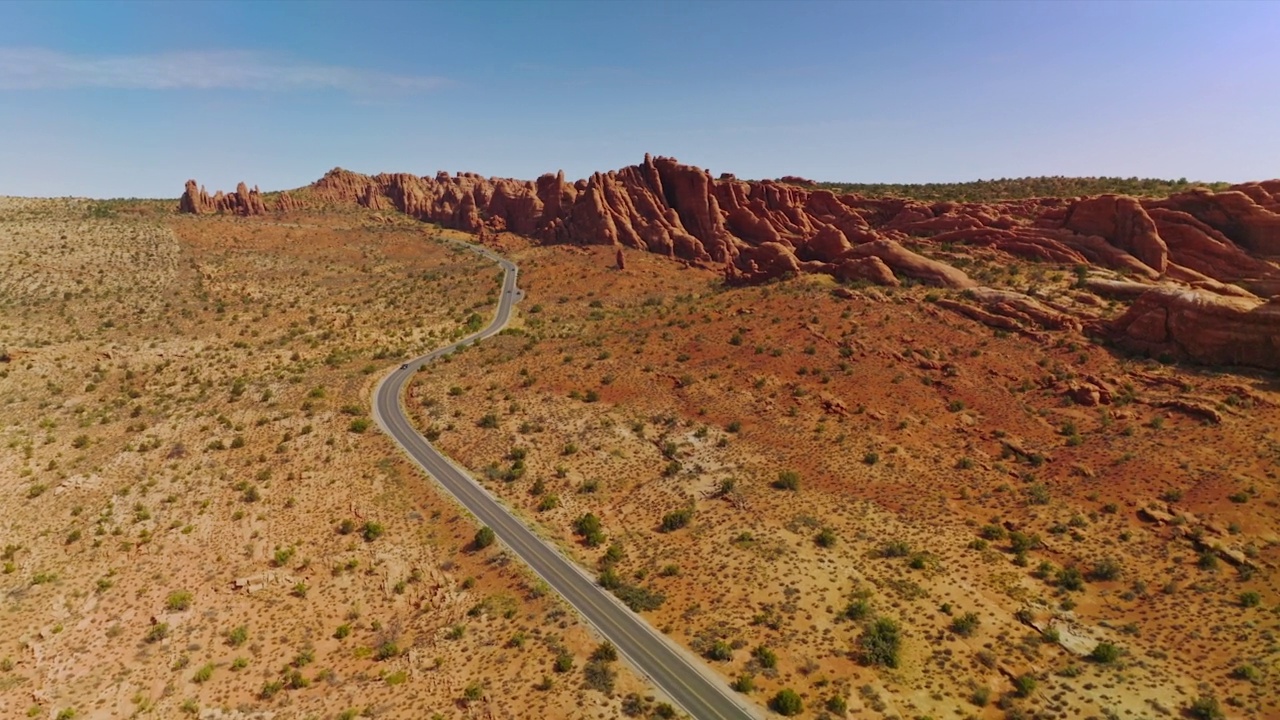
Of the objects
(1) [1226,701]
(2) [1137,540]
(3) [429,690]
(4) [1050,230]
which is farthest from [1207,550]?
(4) [1050,230]

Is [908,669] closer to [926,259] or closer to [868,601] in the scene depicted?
[868,601]

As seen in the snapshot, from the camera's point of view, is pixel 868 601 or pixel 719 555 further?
pixel 719 555

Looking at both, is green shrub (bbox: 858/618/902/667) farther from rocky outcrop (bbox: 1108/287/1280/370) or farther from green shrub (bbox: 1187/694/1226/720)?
rocky outcrop (bbox: 1108/287/1280/370)

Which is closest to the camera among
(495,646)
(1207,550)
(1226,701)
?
(1226,701)

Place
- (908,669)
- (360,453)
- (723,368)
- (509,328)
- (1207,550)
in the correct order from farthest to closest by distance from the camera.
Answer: (509,328), (723,368), (360,453), (1207,550), (908,669)

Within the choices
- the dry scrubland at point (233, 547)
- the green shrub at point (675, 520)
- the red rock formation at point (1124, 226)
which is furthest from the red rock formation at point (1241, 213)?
the dry scrubland at point (233, 547)

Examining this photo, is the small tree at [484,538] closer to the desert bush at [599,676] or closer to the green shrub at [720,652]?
the desert bush at [599,676]

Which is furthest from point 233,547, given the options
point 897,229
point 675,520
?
point 897,229
